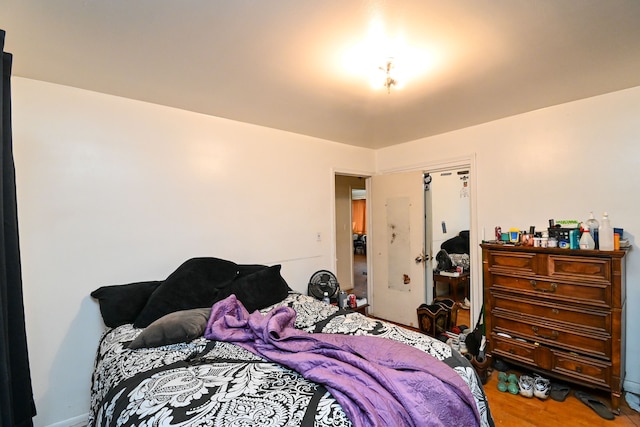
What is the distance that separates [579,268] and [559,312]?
0.38m

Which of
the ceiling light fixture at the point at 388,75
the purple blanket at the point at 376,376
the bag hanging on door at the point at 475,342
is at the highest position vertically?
the ceiling light fixture at the point at 388,75

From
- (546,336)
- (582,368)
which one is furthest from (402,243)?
(582,368)

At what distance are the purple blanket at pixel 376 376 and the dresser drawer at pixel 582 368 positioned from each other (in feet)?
5.18

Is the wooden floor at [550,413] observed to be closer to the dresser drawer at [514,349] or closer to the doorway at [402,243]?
the dresser drawer at [514,349]

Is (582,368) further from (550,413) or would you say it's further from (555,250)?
(555,250)

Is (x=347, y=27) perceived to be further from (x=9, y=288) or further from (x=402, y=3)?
(x=9, y=288)

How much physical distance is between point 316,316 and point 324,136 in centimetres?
211

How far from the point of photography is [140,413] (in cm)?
108

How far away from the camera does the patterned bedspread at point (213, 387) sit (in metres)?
1.03

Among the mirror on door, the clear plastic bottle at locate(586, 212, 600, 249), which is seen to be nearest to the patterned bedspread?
the clear plastic bottle at locate(586, 212, 600, 249)

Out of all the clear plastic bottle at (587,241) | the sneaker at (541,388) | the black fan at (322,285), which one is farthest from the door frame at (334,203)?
the clear plastic bottle at (587,241)

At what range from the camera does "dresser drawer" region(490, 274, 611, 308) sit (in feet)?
6.69

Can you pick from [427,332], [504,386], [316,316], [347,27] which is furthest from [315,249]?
[347,27]

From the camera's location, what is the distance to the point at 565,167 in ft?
8.16
